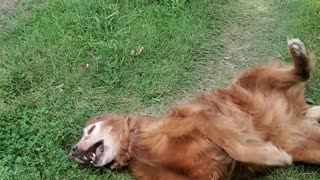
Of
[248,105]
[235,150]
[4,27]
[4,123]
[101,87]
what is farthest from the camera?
[4,27]

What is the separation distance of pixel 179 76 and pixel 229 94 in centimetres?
98

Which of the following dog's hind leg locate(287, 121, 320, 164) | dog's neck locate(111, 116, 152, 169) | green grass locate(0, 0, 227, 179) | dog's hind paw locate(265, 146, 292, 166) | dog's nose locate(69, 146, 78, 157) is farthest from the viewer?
green grass locate(0, 0, 227, 179)

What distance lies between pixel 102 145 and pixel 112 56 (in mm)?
1234

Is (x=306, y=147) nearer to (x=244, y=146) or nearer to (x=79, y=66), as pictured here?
(x=244, y=146)

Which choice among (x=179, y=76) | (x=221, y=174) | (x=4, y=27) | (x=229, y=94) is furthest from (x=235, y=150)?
(x=4, y=27)

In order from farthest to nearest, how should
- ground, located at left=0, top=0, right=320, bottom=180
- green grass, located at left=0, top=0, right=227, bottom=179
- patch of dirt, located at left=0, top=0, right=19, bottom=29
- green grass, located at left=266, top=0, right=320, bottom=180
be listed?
patch of dirt, located at left=0, top=0, right=19, bottom=29 < green grass, located at left=266, top=0, right=320, bottom=180 < ground, located at left=0, top=0, right=320, bottom=180 < green grass, located at left=0, top=0, right=227, bottom=179

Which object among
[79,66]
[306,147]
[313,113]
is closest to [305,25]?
[313,113]

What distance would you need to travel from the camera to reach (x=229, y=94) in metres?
4.79

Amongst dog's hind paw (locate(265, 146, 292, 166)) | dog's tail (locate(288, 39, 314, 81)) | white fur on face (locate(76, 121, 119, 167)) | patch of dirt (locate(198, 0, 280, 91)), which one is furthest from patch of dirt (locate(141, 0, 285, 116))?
dog's hind paw (locate(265, 146, 292, 166))

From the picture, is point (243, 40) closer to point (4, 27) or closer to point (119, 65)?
point (119, 65)

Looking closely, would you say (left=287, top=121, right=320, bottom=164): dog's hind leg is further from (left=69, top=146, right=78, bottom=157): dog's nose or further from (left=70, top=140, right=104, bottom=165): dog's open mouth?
(left=69, top=146, right=78, bottom=157): dog's nose

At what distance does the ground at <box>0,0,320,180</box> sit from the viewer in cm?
529

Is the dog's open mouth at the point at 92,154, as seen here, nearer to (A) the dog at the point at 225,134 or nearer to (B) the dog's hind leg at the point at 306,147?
(A) the dog at the point at 225,134

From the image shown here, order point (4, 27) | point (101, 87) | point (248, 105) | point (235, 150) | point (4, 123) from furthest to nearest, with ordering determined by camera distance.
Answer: point (4, 27) → point (101, 87) → point (4, 123) → point (248, 105) → point (235, 150)
